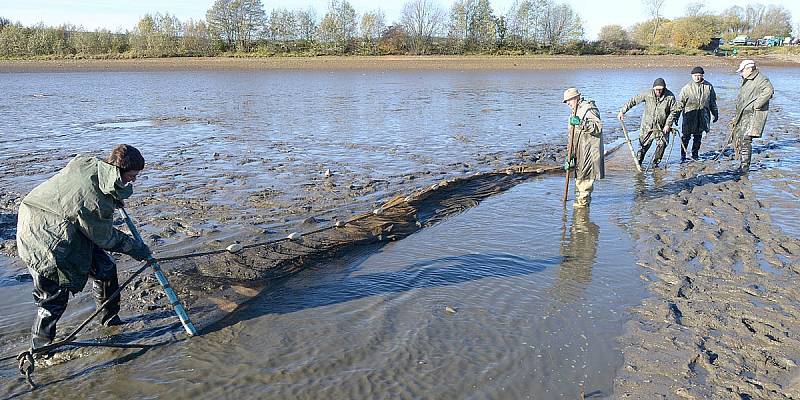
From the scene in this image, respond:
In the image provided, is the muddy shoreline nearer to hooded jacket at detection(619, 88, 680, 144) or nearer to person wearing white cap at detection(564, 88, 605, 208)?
hooded jacket at detection(619, 88, 680, 144)

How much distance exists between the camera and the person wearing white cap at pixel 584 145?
7676 millimetres

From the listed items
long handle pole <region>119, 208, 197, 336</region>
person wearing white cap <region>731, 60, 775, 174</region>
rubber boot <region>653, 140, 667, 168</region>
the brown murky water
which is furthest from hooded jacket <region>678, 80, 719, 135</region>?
long handle pole <region>119, 208, 197, 336</region>

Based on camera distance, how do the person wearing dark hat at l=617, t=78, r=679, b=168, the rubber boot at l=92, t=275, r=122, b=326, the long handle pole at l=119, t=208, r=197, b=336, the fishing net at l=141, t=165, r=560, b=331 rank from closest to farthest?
the long handle pole at l=119, t=208, r=197, b=336 < the rubber boot at l=92, t=275, r=122, b=326 < the fishing net at l=141, t=165, r=560, b=331 < the person wearing dark hat at l=617, t=78, r=679, b=168

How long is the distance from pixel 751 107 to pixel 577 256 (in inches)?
252

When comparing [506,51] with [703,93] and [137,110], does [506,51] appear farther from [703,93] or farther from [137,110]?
[703,93]

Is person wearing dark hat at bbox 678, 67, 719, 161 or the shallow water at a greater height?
person wearing dark hat at bbox 678, 67, 719, 161

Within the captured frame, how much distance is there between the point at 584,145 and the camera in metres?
8.01

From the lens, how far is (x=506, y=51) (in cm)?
6869

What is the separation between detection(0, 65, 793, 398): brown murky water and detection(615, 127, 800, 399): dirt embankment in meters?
0.25

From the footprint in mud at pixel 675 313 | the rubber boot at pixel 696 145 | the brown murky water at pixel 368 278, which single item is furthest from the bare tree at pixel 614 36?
the footprint in mud at pixel 675 313

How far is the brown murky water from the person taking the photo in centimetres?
431

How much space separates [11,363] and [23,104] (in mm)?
22172

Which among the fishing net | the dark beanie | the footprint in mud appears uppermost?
the dark beanie

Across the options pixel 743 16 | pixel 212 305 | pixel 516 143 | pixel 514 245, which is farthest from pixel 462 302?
pixel 743 16
